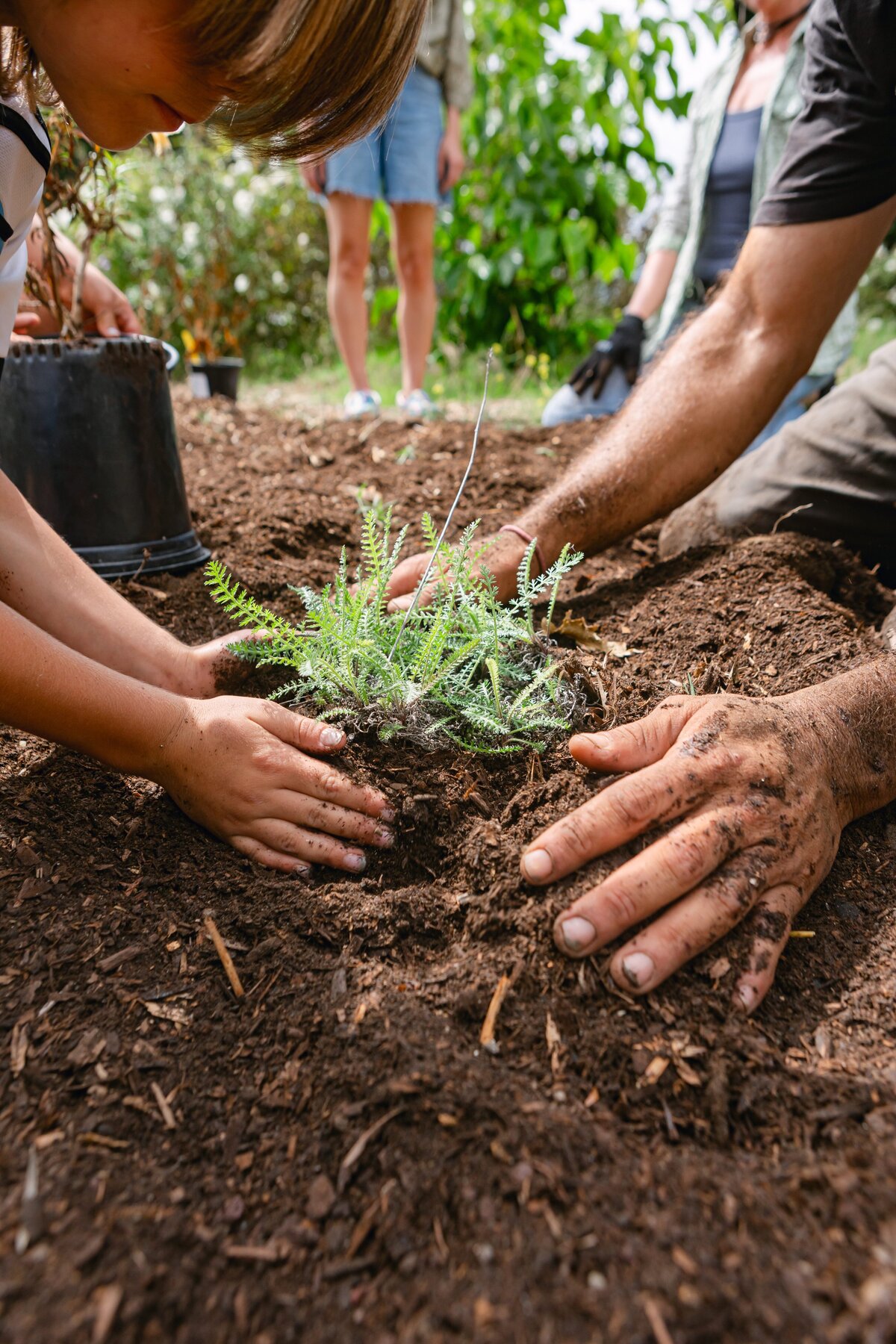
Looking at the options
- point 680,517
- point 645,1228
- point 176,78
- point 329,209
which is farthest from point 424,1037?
point 329,209

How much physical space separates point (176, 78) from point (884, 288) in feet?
38.1

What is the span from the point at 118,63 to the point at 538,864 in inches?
49.2

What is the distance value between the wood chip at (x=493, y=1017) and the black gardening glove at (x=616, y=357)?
3778mm

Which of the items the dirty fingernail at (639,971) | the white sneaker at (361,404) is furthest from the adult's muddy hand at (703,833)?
the white sneaker at (361,404)

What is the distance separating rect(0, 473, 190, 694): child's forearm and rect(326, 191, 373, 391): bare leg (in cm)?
320

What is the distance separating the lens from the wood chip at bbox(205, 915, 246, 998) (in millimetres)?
1163

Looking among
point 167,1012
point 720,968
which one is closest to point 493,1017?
point 720,968

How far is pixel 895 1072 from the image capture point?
106cm

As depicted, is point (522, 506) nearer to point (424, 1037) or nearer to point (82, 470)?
point (82, 470)

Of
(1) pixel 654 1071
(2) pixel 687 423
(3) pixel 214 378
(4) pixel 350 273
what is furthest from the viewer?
(3) pixel 214 378

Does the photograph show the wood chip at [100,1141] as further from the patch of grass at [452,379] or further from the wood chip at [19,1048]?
the patch of grass at [452,379]

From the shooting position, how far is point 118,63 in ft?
3.83

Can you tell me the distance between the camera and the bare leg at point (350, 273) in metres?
4.31

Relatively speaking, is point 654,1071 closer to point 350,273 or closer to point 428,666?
point 428,666
